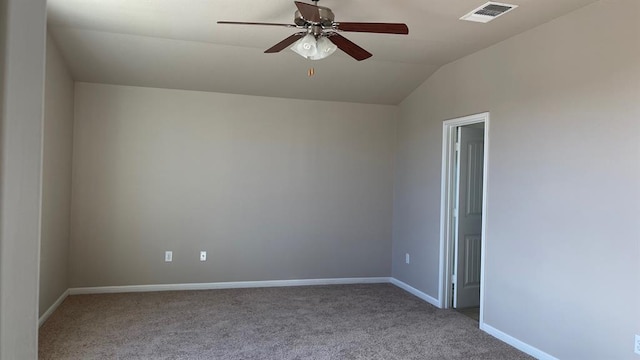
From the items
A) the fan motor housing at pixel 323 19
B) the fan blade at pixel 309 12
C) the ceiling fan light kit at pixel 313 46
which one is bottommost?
the ceiling fan light kit at pixel 313 46

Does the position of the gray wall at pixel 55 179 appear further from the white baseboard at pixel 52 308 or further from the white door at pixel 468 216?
the white door at pixel 468 216

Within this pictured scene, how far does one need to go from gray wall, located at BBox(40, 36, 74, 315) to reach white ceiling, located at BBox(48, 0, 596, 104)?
30 cm

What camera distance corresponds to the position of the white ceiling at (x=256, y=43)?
3127mm

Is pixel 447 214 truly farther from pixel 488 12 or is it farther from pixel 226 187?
pixel 226 187

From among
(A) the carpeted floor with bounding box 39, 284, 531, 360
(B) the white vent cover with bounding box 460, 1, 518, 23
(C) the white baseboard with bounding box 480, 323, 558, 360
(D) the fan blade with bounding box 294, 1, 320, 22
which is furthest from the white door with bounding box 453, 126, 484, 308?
(D) the fan blade with bounding box 294, 1, 320, 22

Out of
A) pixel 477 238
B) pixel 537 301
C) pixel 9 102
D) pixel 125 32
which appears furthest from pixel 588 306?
pixel 125 32

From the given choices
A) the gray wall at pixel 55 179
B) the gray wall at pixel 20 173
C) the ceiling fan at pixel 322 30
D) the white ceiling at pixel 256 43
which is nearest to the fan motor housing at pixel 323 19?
the ceiling fan at pixel 322 30

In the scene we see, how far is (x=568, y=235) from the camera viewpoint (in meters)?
3.08

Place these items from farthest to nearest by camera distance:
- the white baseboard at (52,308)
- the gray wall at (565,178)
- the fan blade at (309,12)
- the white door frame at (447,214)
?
the white door frame at (447,214) < the white baseboard at (52,308) < the gray wall at (565,178) < the fan blade at (309,12)

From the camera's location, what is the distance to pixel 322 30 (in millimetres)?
2662

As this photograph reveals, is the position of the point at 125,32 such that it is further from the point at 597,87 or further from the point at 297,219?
the point at 597,87

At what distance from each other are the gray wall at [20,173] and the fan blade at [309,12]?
181cm

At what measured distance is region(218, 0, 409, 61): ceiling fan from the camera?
2457 mm

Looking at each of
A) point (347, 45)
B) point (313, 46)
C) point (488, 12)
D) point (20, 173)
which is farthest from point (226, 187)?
point (20, 173)
